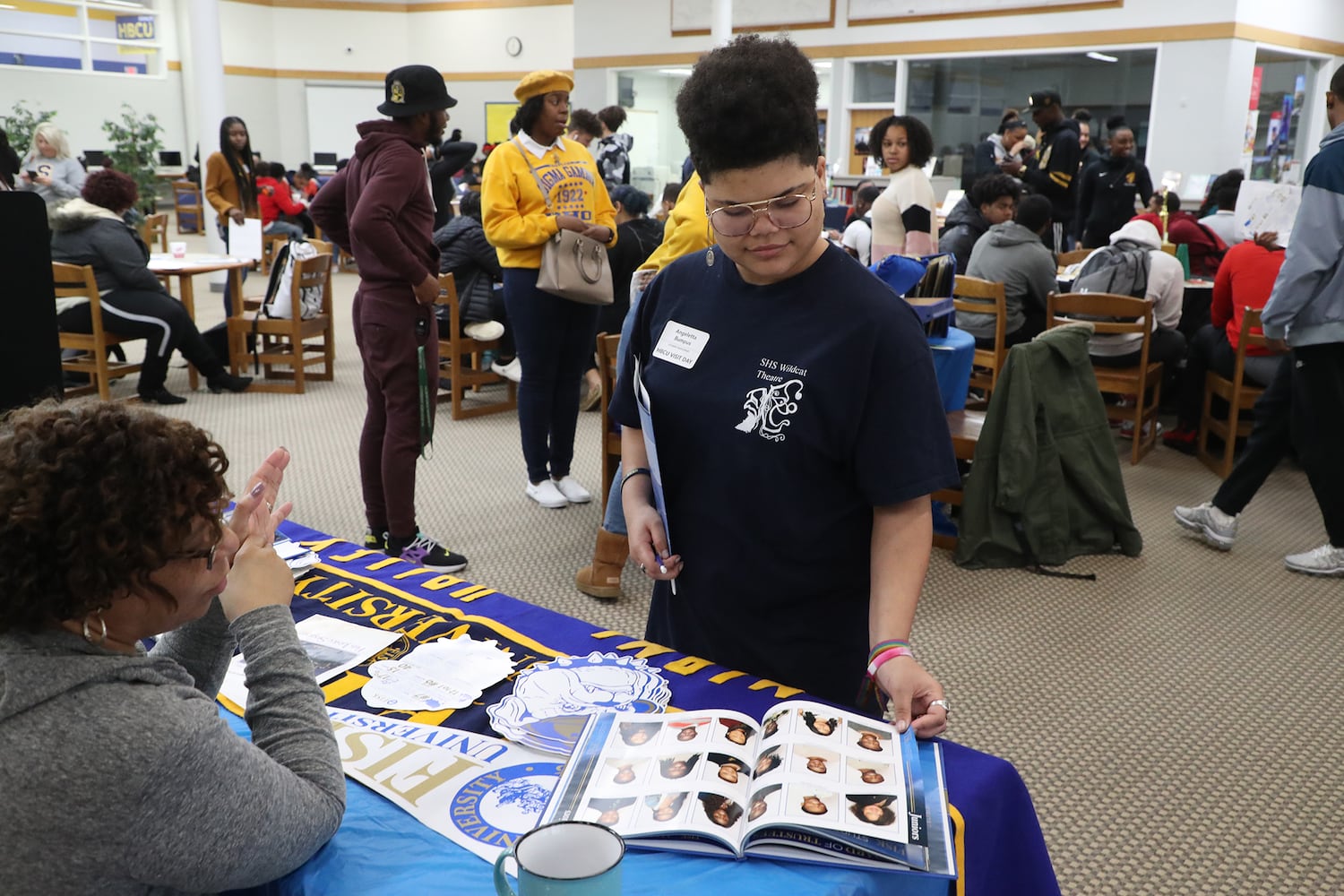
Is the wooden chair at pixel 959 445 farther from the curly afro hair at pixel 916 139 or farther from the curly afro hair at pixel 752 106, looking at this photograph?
the curly afro hair at pixel 752 106

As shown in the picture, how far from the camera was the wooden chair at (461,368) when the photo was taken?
5289mm

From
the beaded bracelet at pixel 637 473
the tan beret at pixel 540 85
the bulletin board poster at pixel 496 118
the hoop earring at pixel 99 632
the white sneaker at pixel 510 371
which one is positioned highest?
the bulletin board poster at pixel 496 118

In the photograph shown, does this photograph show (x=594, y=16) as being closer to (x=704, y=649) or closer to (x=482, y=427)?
(x=482, y=427)

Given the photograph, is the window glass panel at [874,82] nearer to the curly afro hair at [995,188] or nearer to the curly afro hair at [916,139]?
the curly afro hair at [995,188]

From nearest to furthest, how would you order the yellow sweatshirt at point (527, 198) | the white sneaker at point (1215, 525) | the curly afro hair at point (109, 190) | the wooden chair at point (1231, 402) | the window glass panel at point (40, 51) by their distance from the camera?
the yellow sweatshirt at point (527, 198) < the white sneaker at point (1215, 525) < the wooden chair at point (1231, 402) < the curly afro hair at point (109, 190) < the window glass panel at point (40, 51)

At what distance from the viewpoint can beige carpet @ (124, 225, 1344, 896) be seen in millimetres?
2154

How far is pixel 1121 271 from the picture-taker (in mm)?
4945

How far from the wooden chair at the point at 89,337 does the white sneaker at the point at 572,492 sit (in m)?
2.56

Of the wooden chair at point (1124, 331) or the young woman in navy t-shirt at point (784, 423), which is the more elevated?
the young woman in navy t-shirt at point (784, 423)

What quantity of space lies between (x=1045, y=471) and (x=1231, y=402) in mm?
1421

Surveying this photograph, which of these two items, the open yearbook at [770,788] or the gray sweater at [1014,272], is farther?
the gray sweater at [1014,272]

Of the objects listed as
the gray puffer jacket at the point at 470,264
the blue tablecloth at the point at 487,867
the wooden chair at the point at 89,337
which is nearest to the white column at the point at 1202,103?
the gray puffer jacket at the point at 470,264

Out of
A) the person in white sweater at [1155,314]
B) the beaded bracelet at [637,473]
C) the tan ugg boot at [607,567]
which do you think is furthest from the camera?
the person in white sweater at [1155,314]

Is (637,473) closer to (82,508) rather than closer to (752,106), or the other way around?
(752,106)
